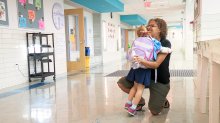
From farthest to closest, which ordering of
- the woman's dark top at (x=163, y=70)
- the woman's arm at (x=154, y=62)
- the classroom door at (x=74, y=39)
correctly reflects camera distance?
the classroom door at (x=74, y=39) → the woman's dark top at (x=163, y=70) → the woman's arm at (x=154, y=62)

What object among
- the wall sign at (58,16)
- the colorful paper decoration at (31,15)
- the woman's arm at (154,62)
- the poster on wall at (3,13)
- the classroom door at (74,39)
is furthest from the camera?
the classroom door at (74,39)

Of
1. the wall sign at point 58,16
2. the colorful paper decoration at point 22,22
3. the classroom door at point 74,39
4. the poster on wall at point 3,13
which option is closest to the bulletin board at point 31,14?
the colorful paper decoration at point 22,22

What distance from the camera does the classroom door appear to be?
8875 millimetres

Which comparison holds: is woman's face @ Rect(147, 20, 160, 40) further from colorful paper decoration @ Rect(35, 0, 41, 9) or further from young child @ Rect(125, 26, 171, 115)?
colorful paper decoration @ Rect(35, 0, 41, 9)

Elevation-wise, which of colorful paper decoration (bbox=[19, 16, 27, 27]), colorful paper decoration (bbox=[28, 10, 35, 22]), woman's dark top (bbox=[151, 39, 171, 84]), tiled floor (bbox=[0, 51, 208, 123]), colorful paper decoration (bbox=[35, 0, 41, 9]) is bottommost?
tiled floor (bbox=[0, 51, 208, 123])

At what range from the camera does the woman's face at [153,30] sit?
9.69 feet

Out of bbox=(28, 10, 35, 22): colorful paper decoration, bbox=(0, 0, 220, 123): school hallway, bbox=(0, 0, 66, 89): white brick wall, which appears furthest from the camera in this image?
bbox=(28, 10, 35, 22): colorful paper decoration

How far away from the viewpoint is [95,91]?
181 inches

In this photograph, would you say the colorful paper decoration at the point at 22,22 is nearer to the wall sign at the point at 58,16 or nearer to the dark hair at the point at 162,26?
the wall sign at the point at 58,16

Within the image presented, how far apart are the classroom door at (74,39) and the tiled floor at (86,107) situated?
14.0 ft

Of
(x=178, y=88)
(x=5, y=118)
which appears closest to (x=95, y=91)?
(x=178, y=88)

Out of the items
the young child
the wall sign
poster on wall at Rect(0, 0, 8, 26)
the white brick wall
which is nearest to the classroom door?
the wall sign

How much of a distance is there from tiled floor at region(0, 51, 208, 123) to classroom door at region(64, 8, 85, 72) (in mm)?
4261

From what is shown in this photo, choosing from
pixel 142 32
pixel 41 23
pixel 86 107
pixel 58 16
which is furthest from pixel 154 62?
pixel 58 16
